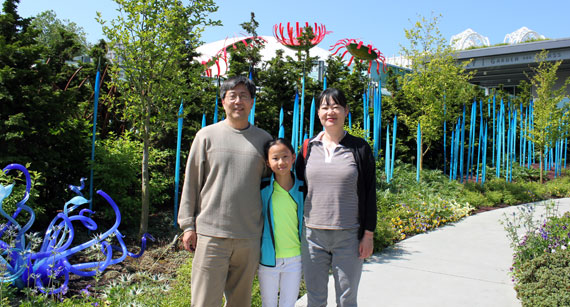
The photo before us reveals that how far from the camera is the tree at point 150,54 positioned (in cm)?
368

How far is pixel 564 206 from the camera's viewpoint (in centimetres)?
762

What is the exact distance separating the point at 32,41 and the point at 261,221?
338cm

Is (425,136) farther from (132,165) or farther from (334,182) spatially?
(334,182)

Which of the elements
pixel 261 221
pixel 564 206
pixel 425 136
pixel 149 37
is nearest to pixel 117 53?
pixel 149 37

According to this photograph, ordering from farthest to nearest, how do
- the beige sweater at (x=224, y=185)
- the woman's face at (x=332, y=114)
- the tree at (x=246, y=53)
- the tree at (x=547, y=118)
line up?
1. the tree at (x=547, y=118)
2. the tree at (x=246, y=53)
3. the woman's face at (x=332, y=114)
4. the beige sweater at (x=224, y=185)

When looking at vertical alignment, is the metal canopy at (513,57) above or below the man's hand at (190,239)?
above

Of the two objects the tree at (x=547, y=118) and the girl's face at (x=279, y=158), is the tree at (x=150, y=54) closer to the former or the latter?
the girl's face at (x=279, y=158)

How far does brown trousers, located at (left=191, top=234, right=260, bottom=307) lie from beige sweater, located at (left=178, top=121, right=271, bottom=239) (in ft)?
0.17

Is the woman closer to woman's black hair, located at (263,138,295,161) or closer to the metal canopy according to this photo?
woman's black hair, located at (263,138,295,161)

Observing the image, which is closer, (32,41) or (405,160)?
(32,41)

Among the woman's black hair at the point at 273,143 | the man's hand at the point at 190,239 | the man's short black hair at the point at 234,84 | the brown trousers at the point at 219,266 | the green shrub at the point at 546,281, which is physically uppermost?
the man's short black hair at the point at 234,84

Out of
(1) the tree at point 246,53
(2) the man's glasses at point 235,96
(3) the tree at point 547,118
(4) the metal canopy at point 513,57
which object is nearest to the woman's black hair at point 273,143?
(2) the man's glasses at point 235,96

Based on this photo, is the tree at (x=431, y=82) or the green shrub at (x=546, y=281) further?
the tree at (x=431, y=82)

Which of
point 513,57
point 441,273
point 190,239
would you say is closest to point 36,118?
point 190,239
